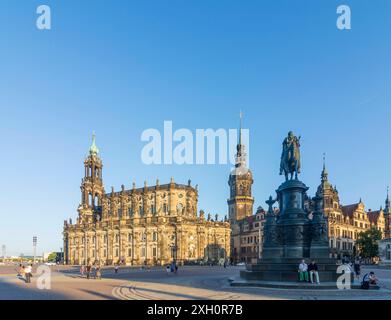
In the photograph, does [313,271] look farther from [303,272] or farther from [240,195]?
[240,195]

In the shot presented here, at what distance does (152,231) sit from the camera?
9294 cm

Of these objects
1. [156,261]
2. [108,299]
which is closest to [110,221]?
[156,261]

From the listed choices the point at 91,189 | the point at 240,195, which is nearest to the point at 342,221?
the point at 240,195

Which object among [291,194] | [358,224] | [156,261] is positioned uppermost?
[291,194]

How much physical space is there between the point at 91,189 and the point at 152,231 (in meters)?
31.5

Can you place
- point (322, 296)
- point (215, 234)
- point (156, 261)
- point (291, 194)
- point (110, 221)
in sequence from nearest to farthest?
point (322, 296) → point (291, 194) → point (156, 261) → point (215, 234) → point (110, 221)

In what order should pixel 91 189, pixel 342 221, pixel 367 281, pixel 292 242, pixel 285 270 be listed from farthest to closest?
pixel 91 189
pixel 342 221
pixel 292 242
pixel 285 270
pixel 367 281

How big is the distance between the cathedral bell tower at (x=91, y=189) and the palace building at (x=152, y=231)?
10.5ft

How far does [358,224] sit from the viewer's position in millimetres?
103125

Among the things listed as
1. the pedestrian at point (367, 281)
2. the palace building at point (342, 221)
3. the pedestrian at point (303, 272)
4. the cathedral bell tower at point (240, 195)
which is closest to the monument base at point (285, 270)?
the pedestrian at point (303, 272)

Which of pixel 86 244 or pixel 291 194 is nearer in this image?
pixel 291 194

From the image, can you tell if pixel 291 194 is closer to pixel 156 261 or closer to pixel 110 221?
pixel 156 261

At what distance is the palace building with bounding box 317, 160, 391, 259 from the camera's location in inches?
3666
